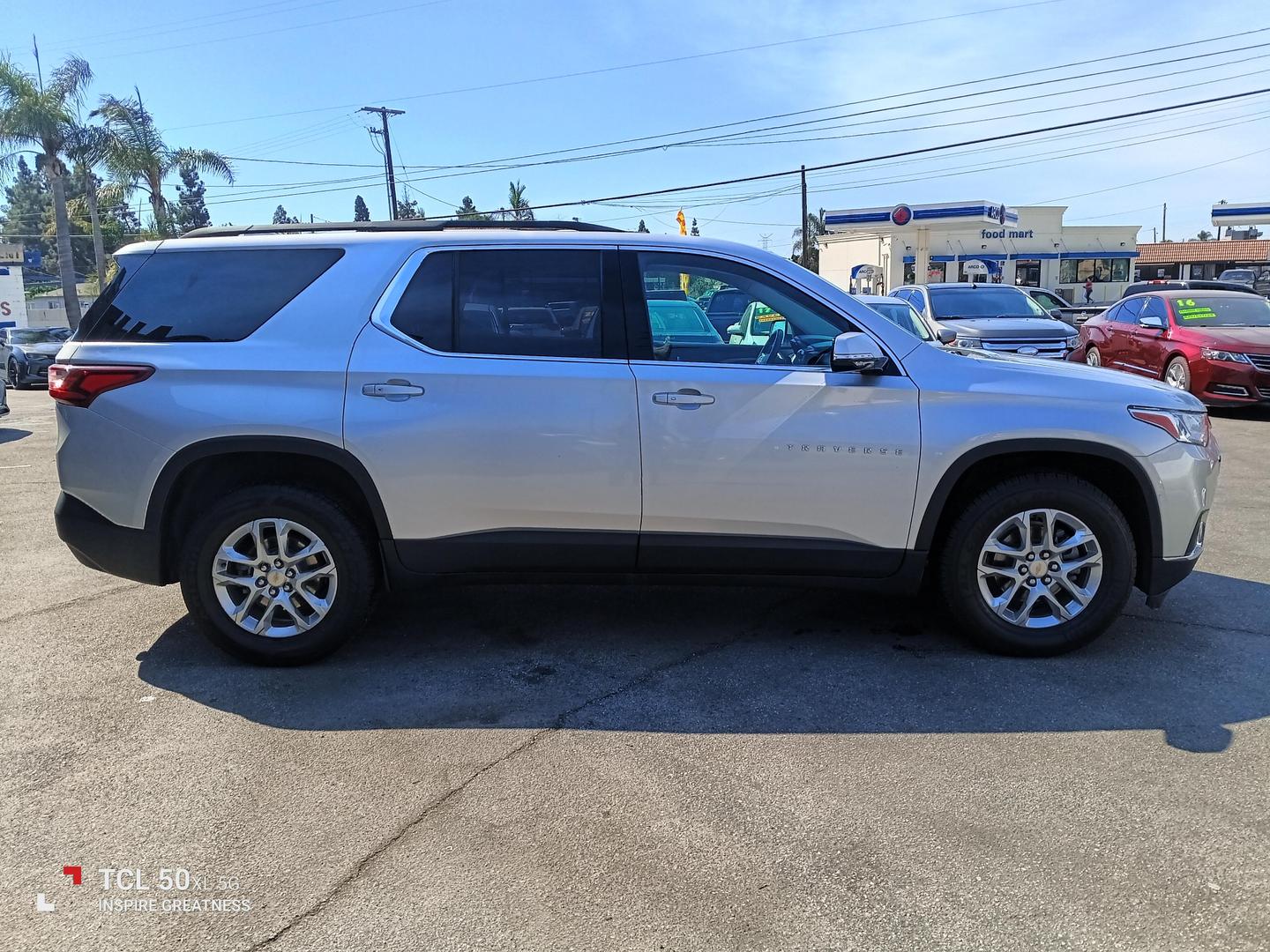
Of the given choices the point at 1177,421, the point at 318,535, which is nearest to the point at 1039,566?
the point at 1177,421

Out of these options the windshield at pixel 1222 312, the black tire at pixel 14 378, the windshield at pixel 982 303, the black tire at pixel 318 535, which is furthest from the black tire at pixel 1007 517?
the black tire at pixel 14 378

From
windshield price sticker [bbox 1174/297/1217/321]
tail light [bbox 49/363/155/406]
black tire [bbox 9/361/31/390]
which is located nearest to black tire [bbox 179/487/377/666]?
tail light [bbox 49/363/155/406]

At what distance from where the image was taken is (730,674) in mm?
4008

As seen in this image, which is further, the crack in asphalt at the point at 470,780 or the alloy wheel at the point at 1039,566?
the alloy wheel at the point at 1039,566

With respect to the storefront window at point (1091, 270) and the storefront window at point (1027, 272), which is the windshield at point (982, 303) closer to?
the storefront window at point (1027, 272)

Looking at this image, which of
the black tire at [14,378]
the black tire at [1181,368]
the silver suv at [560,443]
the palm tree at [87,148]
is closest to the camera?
the silver suv at [560,443]

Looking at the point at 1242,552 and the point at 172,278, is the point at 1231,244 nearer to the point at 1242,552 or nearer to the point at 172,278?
the point at 1242,552

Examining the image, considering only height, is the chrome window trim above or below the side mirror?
above

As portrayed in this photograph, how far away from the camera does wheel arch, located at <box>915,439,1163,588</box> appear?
3.96 metres

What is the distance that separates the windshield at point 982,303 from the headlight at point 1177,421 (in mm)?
10315

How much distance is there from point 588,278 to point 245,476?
1.83 metres

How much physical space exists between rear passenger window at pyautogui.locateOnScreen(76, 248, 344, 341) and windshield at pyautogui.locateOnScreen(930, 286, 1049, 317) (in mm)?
11811

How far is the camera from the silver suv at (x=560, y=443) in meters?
3.93

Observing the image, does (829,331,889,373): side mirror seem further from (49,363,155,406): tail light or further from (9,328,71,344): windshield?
(9,328,71,344): windshield
